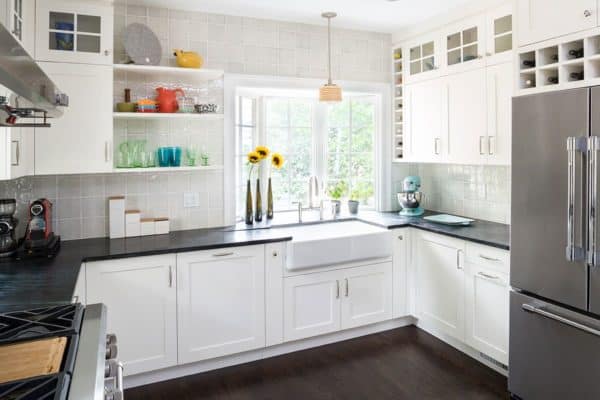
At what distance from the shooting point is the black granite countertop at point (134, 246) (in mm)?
1916

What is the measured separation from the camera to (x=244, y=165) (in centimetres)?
383

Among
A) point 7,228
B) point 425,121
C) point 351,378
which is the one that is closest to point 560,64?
point 425,121

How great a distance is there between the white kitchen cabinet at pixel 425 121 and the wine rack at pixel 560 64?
41.3 inches

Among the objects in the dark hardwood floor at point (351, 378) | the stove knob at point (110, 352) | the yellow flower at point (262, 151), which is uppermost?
the yellow flower at point (262, 151)

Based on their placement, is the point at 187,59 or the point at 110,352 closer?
the point at 110,352

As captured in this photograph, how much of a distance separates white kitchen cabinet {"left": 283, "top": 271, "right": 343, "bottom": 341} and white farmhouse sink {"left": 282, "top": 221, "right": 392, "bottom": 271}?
12cm

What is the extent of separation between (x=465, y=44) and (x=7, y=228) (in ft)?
10.6

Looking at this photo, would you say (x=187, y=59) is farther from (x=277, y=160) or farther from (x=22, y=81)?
(x=22, y=81)

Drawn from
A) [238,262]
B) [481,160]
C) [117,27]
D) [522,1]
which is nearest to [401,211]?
[481,160]

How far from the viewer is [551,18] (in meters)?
2.36

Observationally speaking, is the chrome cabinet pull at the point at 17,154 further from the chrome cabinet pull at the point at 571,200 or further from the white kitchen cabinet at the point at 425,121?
the white kitchen cabinet at the point at 425,121

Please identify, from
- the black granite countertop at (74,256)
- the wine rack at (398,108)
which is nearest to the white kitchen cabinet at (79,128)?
the black granite countertop at (74,256)

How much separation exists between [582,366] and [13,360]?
7.74 feet

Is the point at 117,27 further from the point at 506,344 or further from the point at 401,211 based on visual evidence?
the point at 506,344
